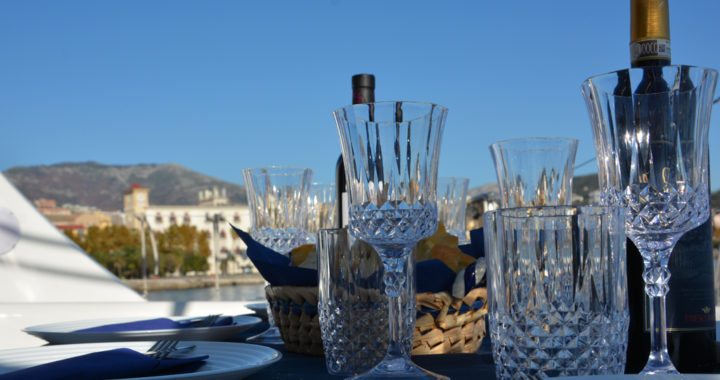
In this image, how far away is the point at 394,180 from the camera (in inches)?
27.5

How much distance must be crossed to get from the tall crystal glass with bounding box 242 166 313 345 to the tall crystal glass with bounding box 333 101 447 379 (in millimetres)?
480

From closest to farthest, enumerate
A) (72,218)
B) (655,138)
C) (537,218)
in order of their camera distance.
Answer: (537,218), (655,138), (72,218)

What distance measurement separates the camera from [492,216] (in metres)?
0.53

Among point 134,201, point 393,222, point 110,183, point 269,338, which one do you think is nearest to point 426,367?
point 393,222

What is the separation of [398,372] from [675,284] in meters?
0.28

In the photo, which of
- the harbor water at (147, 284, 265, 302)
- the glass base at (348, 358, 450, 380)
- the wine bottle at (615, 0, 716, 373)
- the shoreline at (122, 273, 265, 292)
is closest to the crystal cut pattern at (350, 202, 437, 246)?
the glass base at (348, 358, 450, 380)

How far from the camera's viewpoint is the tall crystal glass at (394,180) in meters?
0.67

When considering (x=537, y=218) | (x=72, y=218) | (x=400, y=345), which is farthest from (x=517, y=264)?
(x=72, y=218)

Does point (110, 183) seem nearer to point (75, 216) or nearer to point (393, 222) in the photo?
point (75, 216)

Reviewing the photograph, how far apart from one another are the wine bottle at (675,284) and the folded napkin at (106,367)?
44 centimetres

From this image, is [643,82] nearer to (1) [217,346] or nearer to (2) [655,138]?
(2) [655,138]

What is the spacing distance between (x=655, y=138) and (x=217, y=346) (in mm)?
496

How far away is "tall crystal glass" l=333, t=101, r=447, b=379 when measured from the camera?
671mm

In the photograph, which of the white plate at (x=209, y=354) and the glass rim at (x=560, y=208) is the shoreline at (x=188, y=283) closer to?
the white plate at (x=209, y=354)
